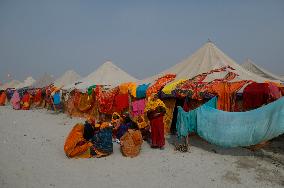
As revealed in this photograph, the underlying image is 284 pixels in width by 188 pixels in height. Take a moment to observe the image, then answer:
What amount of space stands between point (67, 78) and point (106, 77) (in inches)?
427

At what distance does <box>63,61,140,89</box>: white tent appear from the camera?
18.8m

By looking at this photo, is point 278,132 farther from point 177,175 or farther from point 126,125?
point 126,125

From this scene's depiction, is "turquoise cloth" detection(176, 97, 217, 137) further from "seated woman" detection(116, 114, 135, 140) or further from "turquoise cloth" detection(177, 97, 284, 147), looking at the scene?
"seated woman" detection(116, 114, 135, 140)

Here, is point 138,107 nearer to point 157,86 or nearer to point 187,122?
point 157,86

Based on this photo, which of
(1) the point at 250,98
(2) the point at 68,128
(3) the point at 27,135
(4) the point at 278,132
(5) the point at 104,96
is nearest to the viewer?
(4) the point at 278,132

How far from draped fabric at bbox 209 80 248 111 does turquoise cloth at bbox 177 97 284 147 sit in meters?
0.62

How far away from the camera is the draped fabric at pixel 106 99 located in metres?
14.0

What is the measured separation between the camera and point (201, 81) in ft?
33.8

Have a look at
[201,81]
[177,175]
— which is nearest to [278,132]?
[177,175]

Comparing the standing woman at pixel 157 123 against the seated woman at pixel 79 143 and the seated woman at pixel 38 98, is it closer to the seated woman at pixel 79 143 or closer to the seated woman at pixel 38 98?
the seated woman at pixel 79 143

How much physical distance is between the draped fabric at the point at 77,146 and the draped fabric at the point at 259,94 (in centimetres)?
461

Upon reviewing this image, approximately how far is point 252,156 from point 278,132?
1.28 meters

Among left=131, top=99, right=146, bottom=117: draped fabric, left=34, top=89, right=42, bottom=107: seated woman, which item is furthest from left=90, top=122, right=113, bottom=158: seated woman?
left=34, top=89, right=42, bottom=107: seated woman

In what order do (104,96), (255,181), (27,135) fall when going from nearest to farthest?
(255,181), (27,135), (104,96)
